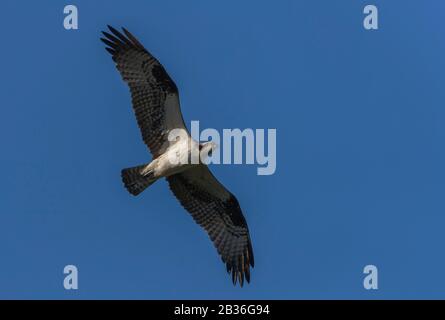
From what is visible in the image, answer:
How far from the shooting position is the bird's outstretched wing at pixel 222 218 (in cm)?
1641

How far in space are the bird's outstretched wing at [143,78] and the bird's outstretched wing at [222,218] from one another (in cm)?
109

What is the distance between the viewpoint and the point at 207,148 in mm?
15398

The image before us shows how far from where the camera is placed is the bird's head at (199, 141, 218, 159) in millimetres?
15344

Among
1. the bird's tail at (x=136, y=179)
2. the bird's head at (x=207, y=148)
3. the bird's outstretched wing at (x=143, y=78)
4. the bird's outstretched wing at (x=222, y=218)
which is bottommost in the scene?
the bird's outstretched wing at (x=222, y=218)

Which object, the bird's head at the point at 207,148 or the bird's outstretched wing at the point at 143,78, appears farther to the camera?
the bird's outstretched wing at the point at 143,78

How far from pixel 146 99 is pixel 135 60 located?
0.56 meters

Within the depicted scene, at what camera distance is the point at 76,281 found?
1670 centimetres

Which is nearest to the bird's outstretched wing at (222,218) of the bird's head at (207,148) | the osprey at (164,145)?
the osprey at (164,145)

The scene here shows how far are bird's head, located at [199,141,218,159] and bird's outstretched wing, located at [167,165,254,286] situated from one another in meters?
0.97

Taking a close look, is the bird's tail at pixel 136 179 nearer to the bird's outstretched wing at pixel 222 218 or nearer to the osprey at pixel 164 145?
the osprey at pixel 164 145

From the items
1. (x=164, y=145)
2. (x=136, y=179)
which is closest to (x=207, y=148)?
(x=164, y=145)

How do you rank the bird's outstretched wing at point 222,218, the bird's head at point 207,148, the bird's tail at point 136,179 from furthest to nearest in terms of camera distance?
the bird's outstretched wing at point 222,218 < the bird's tail at point 136,179 < the bird's head at point 207,148

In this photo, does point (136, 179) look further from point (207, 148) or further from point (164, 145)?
point (207, 148)

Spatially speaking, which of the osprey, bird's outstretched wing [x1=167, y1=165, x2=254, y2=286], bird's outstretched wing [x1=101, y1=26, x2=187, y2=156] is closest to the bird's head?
the osprey
